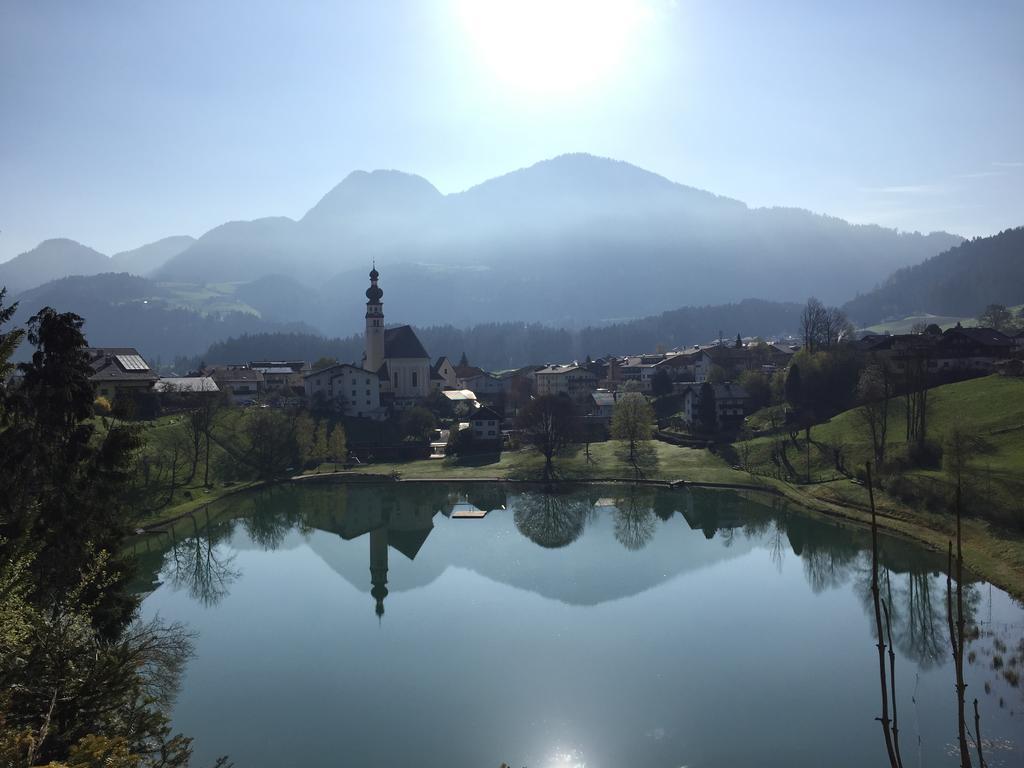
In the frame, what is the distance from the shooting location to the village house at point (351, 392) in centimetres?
6353

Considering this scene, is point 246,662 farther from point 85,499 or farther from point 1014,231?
point 1014,231

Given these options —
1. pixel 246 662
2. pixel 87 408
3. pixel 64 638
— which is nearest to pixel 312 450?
pixel 246 662

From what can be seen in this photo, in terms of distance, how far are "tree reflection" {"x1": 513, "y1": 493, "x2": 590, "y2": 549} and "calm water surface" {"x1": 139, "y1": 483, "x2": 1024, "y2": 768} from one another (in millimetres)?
254

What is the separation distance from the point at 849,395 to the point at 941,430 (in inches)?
530

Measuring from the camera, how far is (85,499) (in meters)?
17.5

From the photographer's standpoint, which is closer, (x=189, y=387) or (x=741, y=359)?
(x=189, y=387)

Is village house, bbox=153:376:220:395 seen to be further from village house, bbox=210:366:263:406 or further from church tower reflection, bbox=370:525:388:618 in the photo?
church tower reflection, bbox=370:525:388:618

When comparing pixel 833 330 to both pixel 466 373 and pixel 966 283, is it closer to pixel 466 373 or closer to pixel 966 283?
pixel 466 373

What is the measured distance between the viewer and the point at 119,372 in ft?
196

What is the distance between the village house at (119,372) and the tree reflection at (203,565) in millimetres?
21379

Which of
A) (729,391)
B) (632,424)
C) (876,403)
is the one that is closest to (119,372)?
(632,424)

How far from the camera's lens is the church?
71.0 metres

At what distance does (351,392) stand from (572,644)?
43.7 m

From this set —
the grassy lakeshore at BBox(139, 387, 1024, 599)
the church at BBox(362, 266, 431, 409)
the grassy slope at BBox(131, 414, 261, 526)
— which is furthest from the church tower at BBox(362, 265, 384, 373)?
the grassy slope at BBox(131, 414, 261, 526)
